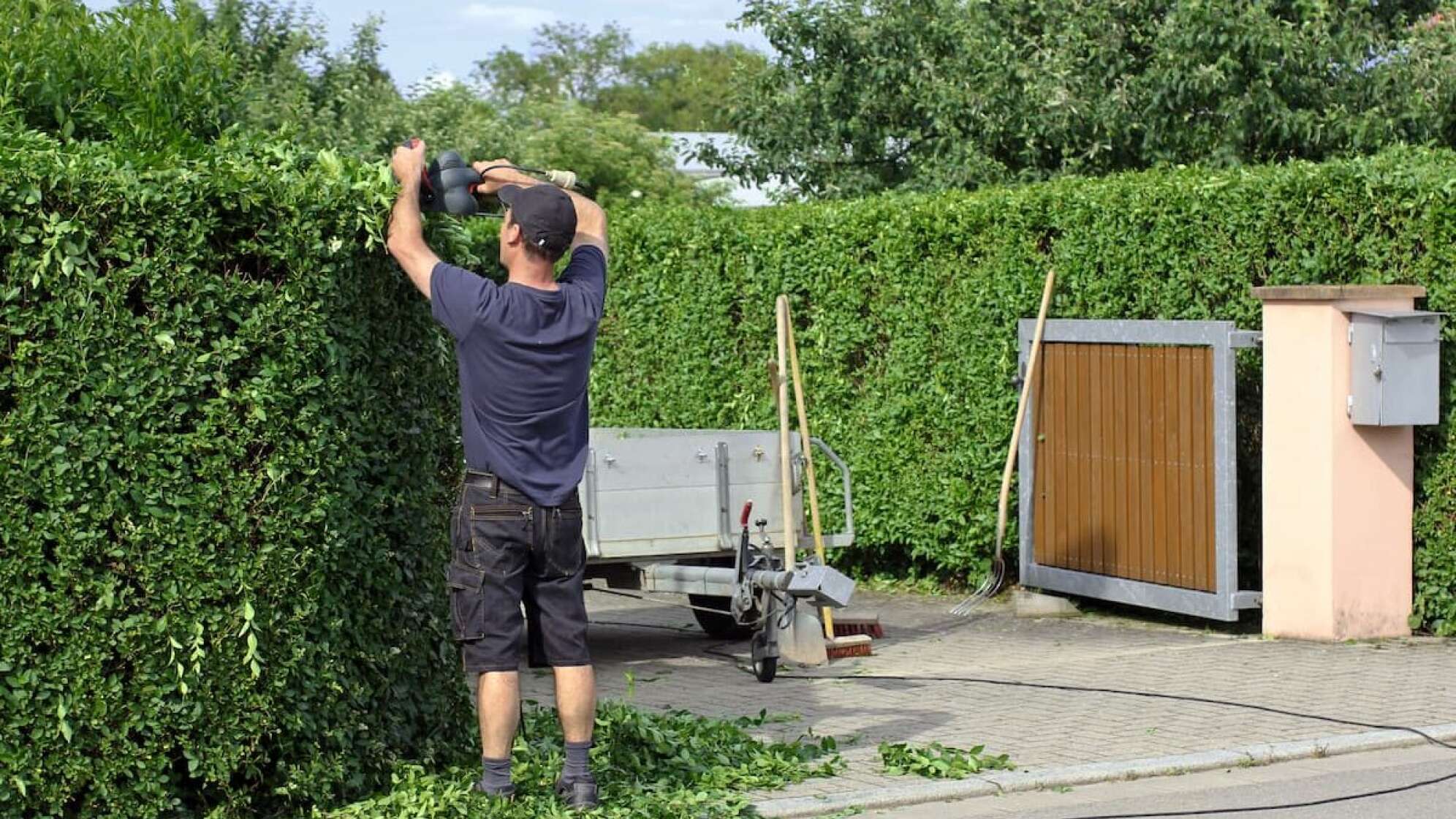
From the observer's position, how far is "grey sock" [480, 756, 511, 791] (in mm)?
6152

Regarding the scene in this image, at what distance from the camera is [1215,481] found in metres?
10.8

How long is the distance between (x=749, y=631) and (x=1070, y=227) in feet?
10.8

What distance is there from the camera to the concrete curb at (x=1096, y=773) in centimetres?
662

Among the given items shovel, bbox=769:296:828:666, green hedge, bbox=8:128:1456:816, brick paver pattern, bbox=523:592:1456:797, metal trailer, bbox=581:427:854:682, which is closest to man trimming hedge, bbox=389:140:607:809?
green hedge, bbox=8:128:1456:816

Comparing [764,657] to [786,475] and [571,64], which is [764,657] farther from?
[571,64]

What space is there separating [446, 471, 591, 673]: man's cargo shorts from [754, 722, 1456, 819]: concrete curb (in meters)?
0.99

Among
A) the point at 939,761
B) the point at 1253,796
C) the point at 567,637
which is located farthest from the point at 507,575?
the point at 1253,796

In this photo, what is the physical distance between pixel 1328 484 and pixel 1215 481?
0.68 meters

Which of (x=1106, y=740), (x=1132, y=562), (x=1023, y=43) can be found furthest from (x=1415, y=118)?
(x=1106, y=740)

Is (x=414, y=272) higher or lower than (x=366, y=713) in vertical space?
higher

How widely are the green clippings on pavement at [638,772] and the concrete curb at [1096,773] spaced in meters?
0.28

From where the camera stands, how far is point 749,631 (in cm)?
1148

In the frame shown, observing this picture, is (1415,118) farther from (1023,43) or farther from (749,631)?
(749,631)

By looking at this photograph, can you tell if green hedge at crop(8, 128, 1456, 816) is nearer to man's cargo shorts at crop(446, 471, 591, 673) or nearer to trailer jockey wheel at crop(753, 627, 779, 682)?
man's cargo shorts at crop(446, 471, 591, 673)
